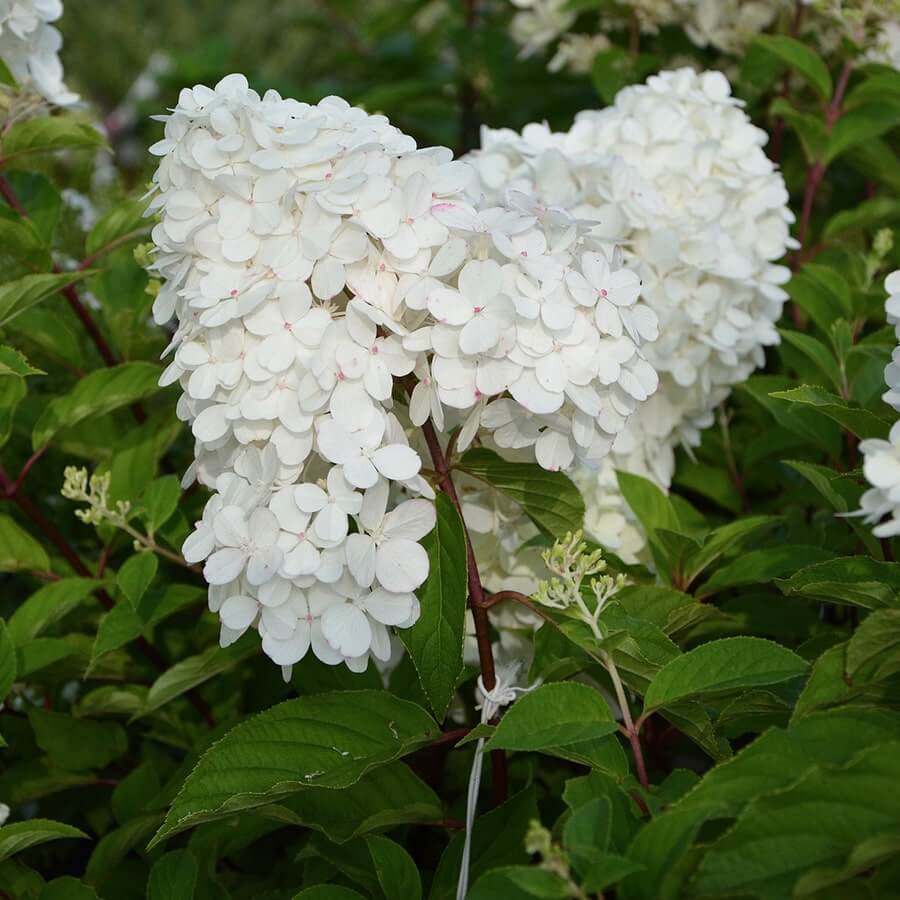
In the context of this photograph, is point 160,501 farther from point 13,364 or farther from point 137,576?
point 13,364

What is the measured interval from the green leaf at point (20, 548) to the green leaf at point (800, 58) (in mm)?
1250

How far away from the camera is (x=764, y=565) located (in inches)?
50.6

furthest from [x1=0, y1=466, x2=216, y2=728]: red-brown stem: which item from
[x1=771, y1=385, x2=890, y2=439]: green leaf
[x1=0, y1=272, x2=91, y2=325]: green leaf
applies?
[x1=771, y1=385, x2=890, y2=439]: green leaf

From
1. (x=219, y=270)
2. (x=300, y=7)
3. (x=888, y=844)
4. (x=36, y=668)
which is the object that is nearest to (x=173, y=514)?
A: (x=36, y=668)

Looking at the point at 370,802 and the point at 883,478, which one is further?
the point at 370,802

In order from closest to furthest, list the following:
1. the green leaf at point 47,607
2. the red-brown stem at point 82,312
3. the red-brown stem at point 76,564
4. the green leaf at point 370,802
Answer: the green leaf at point 370,802, the green leaf at point 47,607, the red-brown stem at point 76,564, the red-brown stem at point 82,312

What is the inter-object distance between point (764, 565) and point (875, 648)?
357 mm

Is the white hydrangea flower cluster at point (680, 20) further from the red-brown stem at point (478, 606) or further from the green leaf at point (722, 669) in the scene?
the green leaf at point (722, 669)

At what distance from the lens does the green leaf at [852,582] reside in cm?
98

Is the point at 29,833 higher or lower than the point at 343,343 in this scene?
lower

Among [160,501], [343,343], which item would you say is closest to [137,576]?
[160,501]

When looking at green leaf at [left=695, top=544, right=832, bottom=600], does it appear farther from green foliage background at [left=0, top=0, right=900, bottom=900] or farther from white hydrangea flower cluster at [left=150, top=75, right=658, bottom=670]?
white hydrangea flower cluster at [left=150, top=75, right=658, bottom=670]

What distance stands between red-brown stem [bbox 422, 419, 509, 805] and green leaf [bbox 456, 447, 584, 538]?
0.11ft

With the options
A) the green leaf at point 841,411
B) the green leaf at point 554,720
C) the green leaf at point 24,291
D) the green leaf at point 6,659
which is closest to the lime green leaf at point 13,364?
the green leaf at point 24,291
